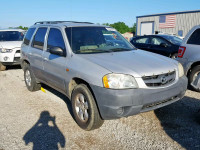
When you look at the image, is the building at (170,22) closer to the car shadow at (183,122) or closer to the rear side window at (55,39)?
the car shadow at (183,122)

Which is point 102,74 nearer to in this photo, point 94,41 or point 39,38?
point 94,41

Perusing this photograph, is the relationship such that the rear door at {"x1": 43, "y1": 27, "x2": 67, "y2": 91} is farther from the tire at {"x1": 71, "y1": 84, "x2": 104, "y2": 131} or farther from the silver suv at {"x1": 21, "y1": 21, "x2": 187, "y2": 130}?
the tire at {"x1": 71, "y1": 84, "x2": 104, "y2": 131}

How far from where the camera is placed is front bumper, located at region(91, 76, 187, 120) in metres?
2.93

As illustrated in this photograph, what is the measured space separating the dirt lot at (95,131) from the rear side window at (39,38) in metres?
1.40

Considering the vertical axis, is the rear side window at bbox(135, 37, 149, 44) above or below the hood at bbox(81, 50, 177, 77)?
above

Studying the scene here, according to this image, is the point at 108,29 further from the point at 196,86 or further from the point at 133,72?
the point at 196,86

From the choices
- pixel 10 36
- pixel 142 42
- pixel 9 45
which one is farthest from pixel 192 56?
pixel 10 36

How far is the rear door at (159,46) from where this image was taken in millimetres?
8797

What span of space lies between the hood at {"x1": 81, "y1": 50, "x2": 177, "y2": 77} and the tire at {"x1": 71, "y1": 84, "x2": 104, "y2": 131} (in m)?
0.53

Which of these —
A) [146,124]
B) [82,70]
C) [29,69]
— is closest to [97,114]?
[82,70]

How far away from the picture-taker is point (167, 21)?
34.9 m

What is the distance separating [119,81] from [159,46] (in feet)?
22.0

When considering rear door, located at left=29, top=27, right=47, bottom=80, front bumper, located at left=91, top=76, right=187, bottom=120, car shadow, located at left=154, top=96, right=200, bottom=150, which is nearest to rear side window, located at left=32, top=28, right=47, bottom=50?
rear door, located at left=29, top=27, right=47, bottom=80

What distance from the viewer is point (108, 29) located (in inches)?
189
